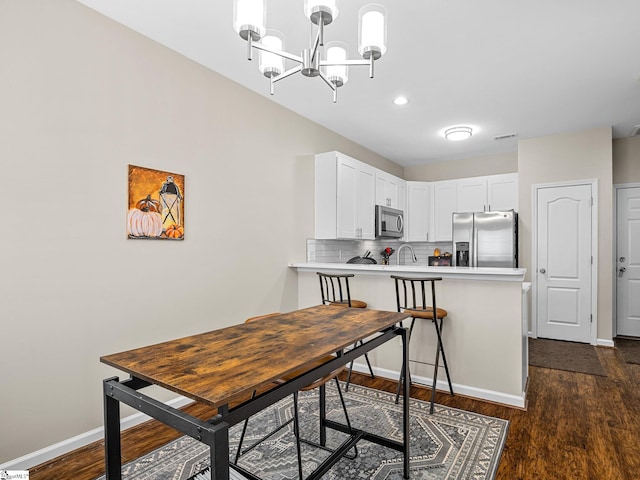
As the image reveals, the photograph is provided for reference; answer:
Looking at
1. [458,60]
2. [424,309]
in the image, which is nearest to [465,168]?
[458,60]

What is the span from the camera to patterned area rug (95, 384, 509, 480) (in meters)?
1.97

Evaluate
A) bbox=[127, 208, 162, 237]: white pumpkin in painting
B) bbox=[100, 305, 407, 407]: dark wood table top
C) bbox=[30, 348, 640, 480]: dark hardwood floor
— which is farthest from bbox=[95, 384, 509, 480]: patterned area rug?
bbox=[127, 208, 162, 237]: white pumpkin in painting

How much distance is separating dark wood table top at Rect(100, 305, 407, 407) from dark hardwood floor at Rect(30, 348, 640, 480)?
1150 mm

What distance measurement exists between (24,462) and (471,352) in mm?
3044

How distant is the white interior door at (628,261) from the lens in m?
4.84

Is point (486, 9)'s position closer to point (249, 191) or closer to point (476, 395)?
point (249, 191)

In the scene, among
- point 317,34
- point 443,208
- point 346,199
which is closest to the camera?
point 317,34

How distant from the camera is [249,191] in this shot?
347cm

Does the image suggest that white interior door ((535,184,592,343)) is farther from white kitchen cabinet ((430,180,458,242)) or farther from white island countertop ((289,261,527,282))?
white island countertop ((289,261,527,282))

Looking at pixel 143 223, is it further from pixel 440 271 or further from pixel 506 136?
pixel 506 136

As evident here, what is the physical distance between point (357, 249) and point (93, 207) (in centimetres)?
354

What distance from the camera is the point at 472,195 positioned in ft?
18.7

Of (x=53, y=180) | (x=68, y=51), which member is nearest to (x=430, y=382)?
(x=53, y=180)

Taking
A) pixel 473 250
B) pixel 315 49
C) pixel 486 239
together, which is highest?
pixel 315 49
